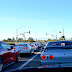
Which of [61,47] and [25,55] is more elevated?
[61,47]

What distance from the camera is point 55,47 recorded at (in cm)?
784

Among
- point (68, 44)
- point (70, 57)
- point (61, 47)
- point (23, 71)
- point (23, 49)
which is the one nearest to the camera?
point (23, 71)

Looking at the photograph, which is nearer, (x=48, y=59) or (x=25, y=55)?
(x=48, y=59)

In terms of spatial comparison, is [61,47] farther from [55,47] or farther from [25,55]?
[25,55]

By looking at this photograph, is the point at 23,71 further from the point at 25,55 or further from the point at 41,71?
the point at 25,55

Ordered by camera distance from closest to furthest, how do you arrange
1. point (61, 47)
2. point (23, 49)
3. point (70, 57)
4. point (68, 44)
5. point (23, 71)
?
point (23, 71) → point (70, 57) → point (61, 47) → point (68, 44) → point (23, 49)

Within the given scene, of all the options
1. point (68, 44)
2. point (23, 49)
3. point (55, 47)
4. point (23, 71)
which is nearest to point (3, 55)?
point (55, 47)

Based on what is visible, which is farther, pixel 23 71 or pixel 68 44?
pixel 68 44

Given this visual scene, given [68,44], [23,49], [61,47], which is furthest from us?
[23,49]

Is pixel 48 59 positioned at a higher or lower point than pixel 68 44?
lower

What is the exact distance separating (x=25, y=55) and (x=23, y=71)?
48.7 ft

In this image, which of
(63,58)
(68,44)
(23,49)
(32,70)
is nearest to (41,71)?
(32,70)

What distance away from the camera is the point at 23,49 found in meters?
17.2

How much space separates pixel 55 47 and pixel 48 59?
1.36m
